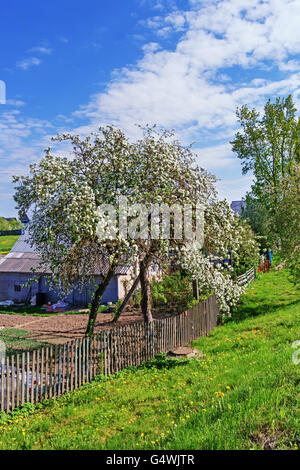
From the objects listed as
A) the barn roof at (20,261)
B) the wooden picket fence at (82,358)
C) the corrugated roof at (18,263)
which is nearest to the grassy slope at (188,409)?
the wooden picket fence at (82,358)

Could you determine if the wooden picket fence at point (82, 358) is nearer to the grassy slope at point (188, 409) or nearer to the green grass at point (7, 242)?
the grassy slope at point (188, 409)

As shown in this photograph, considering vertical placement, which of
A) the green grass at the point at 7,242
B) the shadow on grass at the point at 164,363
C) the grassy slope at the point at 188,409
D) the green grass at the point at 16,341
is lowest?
the green grass at the point at 16,341

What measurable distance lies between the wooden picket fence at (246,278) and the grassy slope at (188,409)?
1066cm

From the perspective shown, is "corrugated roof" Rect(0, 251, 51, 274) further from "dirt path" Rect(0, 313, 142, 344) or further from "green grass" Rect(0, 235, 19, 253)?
"green grass" Rect(0, 235, 19, 253)

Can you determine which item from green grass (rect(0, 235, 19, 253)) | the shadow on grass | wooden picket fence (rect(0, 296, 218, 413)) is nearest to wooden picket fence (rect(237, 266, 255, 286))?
wooden picket fence (rect(0, 296, 218, 413))

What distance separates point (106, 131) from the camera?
12695 millimetres

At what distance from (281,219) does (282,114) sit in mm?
19945

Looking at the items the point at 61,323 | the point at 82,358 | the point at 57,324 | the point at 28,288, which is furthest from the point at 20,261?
the point at 82,358

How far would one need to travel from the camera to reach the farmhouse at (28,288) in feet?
78.5

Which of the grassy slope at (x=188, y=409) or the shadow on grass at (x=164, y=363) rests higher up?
the grassy slope at (x=188, y=409)

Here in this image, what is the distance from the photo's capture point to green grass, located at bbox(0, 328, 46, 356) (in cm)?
1332

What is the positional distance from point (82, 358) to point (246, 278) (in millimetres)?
16714

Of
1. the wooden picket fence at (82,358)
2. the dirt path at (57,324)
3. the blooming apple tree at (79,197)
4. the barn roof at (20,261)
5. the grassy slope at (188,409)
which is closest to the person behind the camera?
the grassy slope at (188,409)
